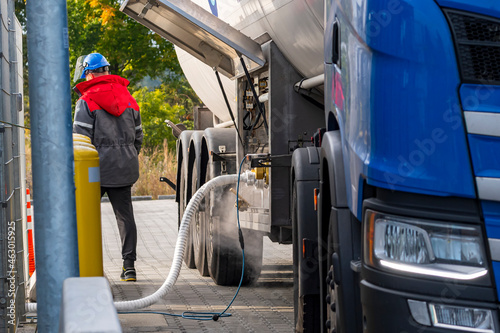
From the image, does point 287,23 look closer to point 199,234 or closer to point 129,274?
point 129,274

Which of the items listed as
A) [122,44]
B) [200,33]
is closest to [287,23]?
[200,33]

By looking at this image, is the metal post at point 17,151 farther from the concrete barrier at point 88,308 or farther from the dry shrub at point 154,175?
the dry shrub at point 154,175

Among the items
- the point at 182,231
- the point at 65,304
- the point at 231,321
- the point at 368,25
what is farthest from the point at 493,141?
the point at 182,231

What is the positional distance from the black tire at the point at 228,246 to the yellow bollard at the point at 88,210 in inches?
105

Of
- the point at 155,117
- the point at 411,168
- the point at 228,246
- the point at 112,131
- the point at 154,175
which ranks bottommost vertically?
the point at 228,246

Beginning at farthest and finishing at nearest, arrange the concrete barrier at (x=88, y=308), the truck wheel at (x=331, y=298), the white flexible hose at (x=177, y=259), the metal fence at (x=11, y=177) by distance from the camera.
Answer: the white flexible hose at (x=177, y=259) < the metal fence at (x=11, y=177) < the truck wheel at (x=331, y=298) < the concrete barrier at (x=88, y=308)

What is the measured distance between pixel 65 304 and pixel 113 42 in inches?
858

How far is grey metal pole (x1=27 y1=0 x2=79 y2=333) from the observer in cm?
351

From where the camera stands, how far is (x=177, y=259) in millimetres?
7051

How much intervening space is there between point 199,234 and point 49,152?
6.00 meters

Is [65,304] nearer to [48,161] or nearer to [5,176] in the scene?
[48,161]

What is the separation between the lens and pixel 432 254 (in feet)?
9.68

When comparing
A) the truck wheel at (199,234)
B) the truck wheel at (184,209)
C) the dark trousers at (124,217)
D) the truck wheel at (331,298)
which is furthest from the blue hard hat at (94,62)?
the truck wheel at (331,298)

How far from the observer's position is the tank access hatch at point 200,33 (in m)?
7.06
